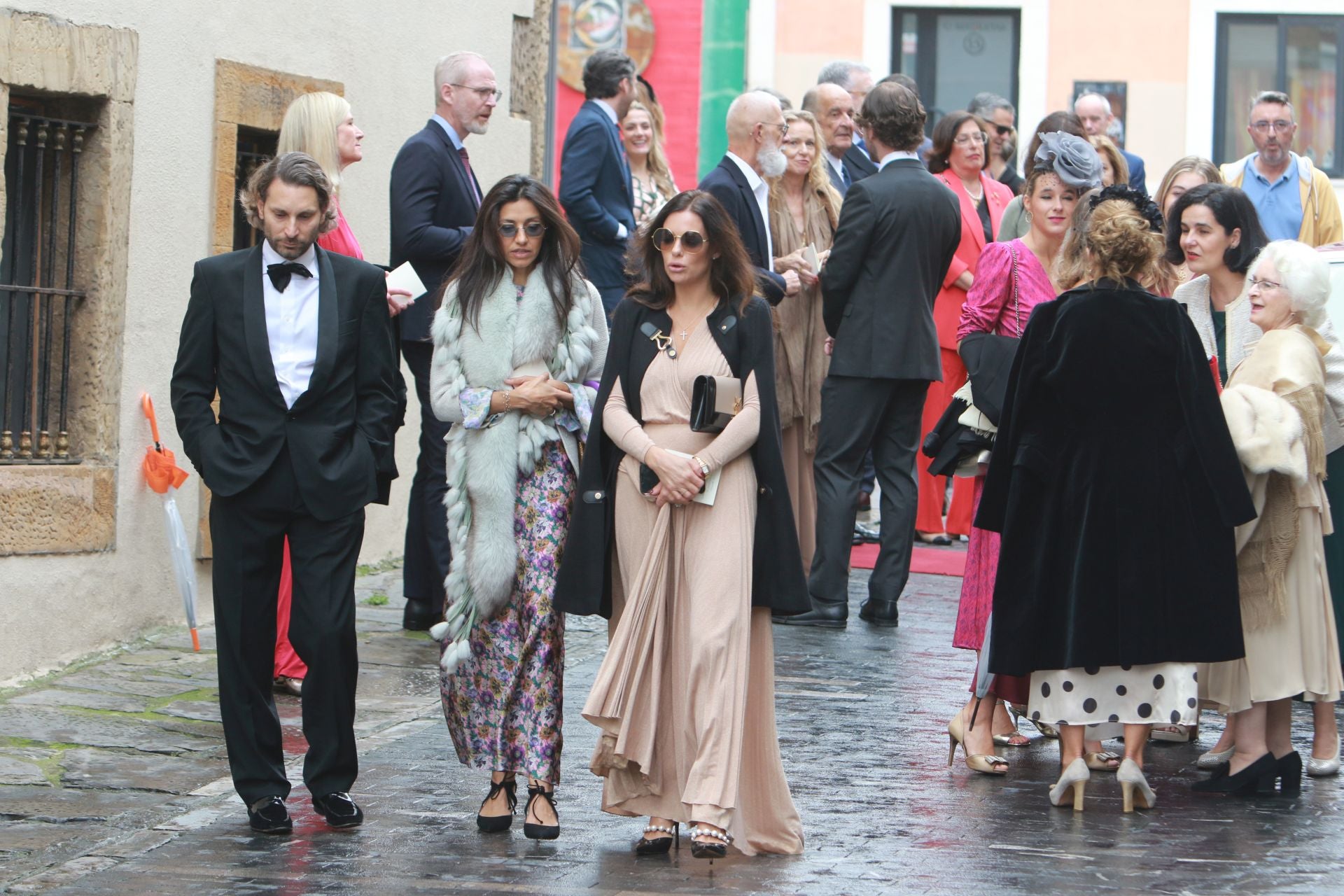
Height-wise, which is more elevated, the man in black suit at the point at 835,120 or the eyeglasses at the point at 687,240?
the man in black suit at the point at 835,120

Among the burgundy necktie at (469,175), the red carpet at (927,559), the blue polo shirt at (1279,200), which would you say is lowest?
the red carpet at (927,559)

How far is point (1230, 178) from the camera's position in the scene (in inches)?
428

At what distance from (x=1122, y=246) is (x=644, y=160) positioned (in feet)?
16.5

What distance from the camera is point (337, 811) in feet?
20.4

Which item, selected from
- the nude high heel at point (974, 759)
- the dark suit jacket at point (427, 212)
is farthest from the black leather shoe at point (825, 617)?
the nude high heel at point (974, 759)

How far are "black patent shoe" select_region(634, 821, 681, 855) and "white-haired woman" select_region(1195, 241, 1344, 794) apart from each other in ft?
6.50

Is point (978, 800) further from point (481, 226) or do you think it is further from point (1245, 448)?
point (481, 226)

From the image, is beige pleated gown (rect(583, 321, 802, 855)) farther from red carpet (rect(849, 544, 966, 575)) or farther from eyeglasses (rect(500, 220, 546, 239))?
red carpet (rect(849, 544, 966, 575))

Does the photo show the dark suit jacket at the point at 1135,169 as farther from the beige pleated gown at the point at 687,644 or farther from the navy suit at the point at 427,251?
the beige pleated gown at the point at 687,644

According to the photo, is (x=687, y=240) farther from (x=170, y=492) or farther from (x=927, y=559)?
(x=927, y=559)

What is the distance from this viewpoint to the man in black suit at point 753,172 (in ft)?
32.4

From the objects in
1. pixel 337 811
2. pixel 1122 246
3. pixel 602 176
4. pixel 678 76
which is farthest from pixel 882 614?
pixel 678 76

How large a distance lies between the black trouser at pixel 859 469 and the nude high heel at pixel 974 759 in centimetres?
252

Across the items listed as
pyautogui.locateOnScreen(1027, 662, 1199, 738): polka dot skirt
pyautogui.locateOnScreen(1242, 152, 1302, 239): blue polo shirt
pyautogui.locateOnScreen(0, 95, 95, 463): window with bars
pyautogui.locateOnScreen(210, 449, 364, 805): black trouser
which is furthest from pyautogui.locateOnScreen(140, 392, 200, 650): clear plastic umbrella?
pyautogui.locateOnScreen(1242, 152, 1302, 239): blue polo shirt
